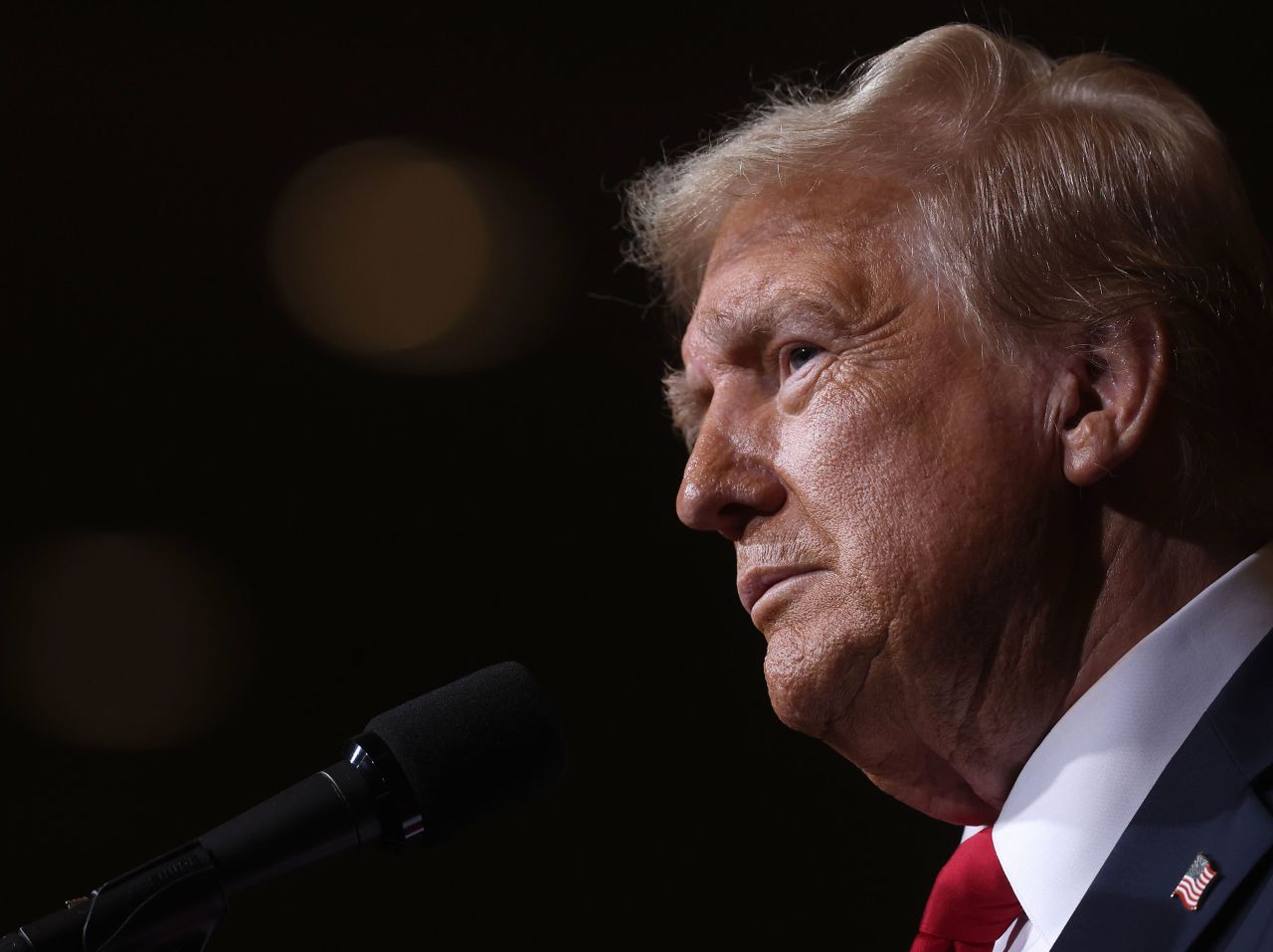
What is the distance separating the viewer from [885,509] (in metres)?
1.15

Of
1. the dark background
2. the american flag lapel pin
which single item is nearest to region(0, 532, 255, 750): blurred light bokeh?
the dark background

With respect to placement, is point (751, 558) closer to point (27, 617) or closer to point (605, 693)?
point (605, 693)

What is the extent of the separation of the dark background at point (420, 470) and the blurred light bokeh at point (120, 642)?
0.06 feet

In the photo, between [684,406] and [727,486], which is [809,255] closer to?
[727,486]

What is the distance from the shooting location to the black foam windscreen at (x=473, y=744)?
94 centimetres

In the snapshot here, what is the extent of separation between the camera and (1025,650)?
3.79 feet

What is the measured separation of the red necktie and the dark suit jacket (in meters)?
0.17

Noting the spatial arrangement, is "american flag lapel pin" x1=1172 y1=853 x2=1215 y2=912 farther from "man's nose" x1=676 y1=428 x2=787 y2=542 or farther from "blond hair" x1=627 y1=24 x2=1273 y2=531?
"man's nose" x1=676 y1=428 x2=787 y2=542

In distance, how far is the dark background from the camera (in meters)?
2.04

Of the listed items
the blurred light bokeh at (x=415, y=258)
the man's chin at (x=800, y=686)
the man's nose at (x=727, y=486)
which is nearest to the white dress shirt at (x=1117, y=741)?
the man's chin at (x=800, y=686)

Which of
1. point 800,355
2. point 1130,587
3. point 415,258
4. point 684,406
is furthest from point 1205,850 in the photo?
point 415,258

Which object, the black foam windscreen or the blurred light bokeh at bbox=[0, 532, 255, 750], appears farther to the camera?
the blurred light bokeh at bbox=[0, 532, 255, 750]

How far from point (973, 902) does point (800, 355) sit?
60cm

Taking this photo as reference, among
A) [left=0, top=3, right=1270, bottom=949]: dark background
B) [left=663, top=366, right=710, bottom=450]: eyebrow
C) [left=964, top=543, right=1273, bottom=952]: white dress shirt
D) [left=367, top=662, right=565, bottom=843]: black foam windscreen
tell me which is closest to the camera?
[left=367, top=662, right=565, bottom=843]: black foam windscreen
